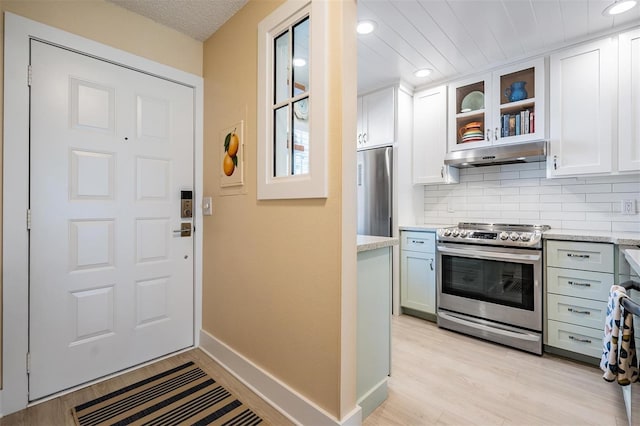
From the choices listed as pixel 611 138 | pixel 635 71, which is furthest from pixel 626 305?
pixel 635 71

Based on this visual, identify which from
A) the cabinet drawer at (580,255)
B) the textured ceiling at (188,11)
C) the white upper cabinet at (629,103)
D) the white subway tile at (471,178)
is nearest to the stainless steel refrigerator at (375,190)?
the white subway tile at (471,178)

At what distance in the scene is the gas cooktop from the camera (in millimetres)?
2371

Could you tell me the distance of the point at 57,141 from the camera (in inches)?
70.9

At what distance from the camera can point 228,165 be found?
2127 mm

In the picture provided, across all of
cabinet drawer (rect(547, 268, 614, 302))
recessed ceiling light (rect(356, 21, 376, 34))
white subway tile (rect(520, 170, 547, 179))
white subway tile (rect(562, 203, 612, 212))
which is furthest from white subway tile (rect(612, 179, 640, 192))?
recessed ceiling light (rect(356, 21, 376, 34))

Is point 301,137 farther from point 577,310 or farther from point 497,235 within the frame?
point 577,310

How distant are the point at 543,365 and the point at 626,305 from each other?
4.27ft

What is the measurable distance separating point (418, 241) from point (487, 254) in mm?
656

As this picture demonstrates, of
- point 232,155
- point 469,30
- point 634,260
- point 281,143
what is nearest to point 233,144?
point 232,155

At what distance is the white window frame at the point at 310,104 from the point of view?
4.85 feet

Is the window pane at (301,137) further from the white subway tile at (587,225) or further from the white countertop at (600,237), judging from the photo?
the white subway tile at (587,225)

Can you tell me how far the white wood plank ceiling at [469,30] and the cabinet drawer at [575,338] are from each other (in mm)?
2204

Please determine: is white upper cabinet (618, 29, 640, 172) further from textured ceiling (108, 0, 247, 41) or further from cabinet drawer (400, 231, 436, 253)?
textured ceiling (108, 0, 247, 41)

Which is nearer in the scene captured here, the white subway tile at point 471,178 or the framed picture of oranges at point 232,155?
the framed picture of oranges at point 232,155
